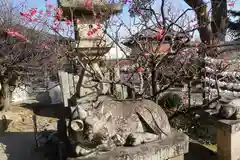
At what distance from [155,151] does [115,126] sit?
50 cm

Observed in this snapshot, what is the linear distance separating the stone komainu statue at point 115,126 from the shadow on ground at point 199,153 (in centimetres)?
119

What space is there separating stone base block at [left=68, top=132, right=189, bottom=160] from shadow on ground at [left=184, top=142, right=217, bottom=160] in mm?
1003

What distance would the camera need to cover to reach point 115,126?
2199mm

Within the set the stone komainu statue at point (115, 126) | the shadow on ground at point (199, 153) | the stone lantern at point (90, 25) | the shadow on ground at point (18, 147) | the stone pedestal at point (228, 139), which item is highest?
the stone lantern at point (90, 25)

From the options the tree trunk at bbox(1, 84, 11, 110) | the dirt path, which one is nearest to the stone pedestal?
the dirt path

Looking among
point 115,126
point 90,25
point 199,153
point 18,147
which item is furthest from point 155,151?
point 18,147

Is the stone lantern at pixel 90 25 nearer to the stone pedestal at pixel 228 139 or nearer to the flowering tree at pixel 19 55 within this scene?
the stone pedestal at pixel 228 139

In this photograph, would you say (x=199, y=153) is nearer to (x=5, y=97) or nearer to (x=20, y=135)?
(x=20, y=135)

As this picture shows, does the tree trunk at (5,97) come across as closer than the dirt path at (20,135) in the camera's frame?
No

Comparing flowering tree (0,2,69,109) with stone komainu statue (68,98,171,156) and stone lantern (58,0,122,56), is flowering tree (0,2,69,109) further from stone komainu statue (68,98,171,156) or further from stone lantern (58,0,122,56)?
stone komainu statue (68,98,171,156)

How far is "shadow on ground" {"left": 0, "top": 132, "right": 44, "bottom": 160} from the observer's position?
442 cm

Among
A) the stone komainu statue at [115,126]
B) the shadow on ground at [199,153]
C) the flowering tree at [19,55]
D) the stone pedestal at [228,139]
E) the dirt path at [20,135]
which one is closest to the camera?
the stone komainu statue at [115,126]

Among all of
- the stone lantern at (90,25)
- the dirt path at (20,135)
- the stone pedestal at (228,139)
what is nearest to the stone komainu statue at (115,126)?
the stone lantern at (90,25)

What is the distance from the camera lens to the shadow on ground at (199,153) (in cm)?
321
